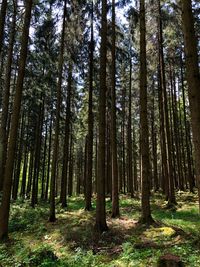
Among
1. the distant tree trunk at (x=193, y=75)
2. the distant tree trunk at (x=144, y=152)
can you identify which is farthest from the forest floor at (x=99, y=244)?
the distant tree trunk at (x=193, y=75)

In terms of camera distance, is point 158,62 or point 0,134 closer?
point 0,134


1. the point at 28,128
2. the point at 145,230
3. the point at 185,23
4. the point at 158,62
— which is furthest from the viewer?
the point at 28,128

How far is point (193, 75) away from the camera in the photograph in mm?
6168

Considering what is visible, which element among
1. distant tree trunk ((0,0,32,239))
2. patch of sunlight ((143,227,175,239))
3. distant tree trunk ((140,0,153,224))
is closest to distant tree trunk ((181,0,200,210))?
patch of sunlight ((143,227,175,239))

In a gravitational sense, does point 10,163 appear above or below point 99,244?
above

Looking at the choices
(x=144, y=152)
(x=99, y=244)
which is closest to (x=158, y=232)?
(x=99, y=244)

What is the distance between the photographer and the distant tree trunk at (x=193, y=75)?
581cm

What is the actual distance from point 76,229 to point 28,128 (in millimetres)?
17502

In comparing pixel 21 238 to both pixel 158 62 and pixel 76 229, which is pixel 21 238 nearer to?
pixel 76 229

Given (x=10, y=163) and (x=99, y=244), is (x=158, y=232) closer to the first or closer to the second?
(x=99, y=244)

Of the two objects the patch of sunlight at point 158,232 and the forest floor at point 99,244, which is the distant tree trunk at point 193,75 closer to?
the forest floor at point 99,244

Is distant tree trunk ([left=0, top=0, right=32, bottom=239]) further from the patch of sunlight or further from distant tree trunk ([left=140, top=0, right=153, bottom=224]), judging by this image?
the patch of sunlight

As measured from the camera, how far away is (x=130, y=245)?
8727 millimetres

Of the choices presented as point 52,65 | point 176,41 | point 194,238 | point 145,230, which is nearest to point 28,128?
point 52,65
